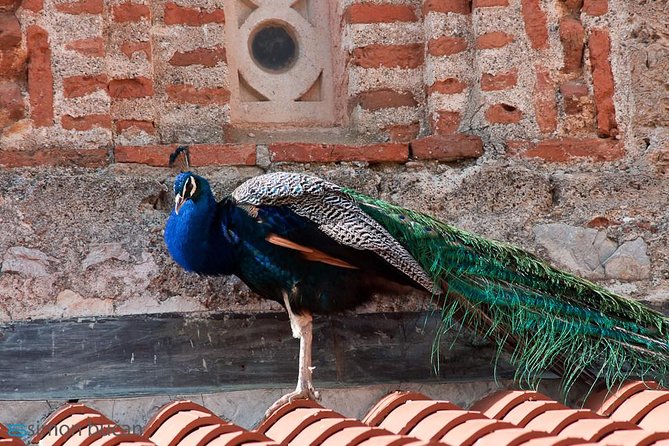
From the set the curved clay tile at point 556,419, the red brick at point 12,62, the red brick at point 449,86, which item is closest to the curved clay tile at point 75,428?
the curved clay tile at point 556,419

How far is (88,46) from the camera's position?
4.07 meters

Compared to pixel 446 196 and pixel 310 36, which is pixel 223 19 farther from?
pixel 446 196

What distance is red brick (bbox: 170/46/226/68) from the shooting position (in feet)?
14.0

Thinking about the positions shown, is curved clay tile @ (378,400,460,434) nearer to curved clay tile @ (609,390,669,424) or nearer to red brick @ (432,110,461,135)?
curved clay tile @ (609,390,669,424)

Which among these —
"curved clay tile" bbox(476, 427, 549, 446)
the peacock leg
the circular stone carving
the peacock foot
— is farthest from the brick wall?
"curved clay tile" bbox(476, 427, 549, 446)

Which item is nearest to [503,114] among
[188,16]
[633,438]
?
[188,16]

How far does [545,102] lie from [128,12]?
1.55m

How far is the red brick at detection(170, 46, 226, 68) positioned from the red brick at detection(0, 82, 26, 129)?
0.58 m

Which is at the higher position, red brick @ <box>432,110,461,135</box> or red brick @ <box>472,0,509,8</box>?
red brick @ <box>472,0,509,8</box>

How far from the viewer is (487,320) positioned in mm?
3691

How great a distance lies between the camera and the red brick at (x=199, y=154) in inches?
158

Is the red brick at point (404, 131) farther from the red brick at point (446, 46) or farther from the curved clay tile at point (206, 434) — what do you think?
the curved clay tile at point (206, 434)

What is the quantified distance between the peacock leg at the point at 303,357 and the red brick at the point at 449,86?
3.54 ft

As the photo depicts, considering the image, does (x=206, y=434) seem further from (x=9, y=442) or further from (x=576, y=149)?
(x=576, y=149)
